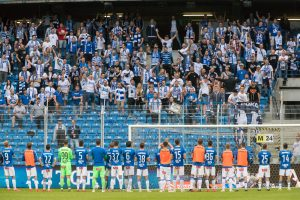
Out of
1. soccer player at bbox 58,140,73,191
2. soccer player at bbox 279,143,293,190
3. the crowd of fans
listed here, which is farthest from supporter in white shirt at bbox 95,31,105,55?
soccer player at bbox 279,143,293,190

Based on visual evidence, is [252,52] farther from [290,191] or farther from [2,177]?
[2,177]

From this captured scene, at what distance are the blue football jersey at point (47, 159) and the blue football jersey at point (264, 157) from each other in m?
7.39

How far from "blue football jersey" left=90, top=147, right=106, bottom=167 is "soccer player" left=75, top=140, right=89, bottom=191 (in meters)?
0.46

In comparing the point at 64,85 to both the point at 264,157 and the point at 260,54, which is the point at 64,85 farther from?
the point at 264,157

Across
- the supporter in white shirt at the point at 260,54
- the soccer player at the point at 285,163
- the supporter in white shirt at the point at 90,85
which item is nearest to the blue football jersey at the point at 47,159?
the supporter in white shirt at the point at 90,85

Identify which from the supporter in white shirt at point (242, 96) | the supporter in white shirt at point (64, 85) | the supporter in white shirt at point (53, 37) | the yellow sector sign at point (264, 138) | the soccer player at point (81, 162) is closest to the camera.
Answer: the soccer player at point (81, 162)

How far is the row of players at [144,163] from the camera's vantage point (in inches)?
1334

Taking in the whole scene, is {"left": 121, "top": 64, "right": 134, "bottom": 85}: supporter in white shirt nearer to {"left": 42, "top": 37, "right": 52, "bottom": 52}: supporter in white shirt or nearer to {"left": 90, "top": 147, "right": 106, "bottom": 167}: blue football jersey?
{"left": 42, "top": 37, "right": 52, "bottom": 52}: supporter in white shirt

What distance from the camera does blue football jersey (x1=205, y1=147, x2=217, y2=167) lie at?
112 feet

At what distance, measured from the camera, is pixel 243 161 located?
33.8 meters

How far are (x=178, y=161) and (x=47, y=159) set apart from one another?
468 cm

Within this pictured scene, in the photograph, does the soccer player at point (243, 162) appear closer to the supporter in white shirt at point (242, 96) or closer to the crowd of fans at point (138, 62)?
the crowd of fans at point (138, 62)

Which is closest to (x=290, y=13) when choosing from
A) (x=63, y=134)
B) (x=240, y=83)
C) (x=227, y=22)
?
(x=227, y=22)

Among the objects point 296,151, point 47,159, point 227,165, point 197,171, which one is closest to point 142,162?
point 197,171
